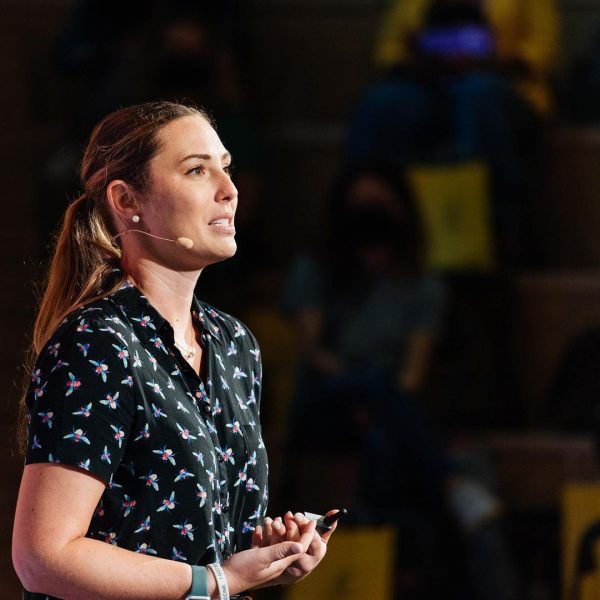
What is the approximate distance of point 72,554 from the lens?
1.73 metres

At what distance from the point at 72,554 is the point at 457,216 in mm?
3621

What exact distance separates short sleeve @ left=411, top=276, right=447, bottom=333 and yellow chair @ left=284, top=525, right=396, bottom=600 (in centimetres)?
88

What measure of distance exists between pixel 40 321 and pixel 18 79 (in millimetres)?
4491

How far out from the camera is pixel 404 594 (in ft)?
13.9

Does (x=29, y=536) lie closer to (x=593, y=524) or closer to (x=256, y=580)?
(x=256, y=580)

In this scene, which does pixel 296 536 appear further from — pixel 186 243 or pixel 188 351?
pixel 186 243

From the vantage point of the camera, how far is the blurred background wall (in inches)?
185

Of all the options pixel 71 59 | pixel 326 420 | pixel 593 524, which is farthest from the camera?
pixel 71 59

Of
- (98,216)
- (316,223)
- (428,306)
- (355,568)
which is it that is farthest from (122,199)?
(316,223)

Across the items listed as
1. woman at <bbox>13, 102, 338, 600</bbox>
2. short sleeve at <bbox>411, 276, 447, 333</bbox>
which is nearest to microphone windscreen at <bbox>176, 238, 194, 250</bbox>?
woman at <bbox>13, 102, 338, 600</bbox>

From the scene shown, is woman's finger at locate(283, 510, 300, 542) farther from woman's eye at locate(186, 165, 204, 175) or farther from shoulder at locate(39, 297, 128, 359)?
woman's eye at locate(186, 165, 204, 175)

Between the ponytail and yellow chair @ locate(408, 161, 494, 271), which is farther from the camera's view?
yellow chair @ locate(408, 161, 494, 271)

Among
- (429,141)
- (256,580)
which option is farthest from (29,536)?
(429,141)

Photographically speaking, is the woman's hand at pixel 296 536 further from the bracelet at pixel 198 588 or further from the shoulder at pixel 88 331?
the shoulder at pixel 88 331
